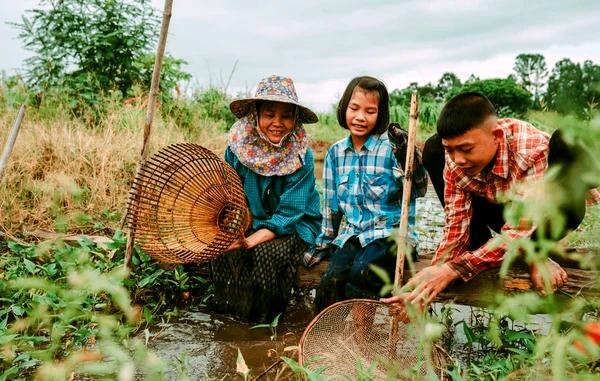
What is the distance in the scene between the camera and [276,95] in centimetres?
303

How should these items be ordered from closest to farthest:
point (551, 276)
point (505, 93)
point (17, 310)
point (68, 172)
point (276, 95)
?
1. point (551, 276)
2. point (17, 310)
3. point (276, 95)
4. point (68, 172)
5. point (505, 93)

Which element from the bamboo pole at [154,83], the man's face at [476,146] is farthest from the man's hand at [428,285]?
the bamboo pole at [154,83]

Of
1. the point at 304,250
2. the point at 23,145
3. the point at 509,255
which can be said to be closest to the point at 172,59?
the point at 23,145

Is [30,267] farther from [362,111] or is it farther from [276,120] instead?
[362,111]

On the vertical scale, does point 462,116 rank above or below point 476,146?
above

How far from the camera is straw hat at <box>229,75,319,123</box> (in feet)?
9.90

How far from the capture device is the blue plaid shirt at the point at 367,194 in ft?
9.32

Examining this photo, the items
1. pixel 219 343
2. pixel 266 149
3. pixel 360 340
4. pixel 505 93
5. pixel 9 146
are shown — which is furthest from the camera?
pixel 505 93

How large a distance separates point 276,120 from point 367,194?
0.68 meters

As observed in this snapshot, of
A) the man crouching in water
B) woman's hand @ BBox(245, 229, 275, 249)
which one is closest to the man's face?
the man crouching in water

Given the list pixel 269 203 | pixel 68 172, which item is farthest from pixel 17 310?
pixel 68 172

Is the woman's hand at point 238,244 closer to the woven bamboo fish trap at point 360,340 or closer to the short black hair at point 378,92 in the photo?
the woven bamboo fish trap at point 360,340

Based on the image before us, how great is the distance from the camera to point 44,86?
21.7ft

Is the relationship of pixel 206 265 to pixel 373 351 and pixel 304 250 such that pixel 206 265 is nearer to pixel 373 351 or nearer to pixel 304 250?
pixel 304 250
